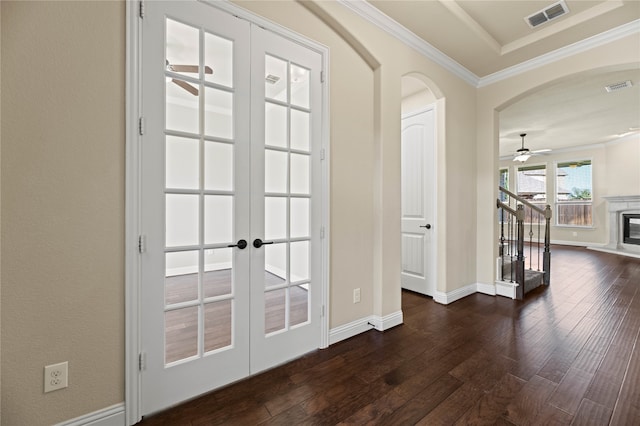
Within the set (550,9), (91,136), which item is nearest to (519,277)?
(550,9)

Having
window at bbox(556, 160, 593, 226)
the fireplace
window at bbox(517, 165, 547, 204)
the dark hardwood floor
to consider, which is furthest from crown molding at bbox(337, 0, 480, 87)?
window at bbox(517, 165, 547, 204)

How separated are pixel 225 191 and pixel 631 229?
34.3 ft

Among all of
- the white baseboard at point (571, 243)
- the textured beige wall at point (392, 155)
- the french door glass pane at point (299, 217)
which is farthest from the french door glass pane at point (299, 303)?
the white baseboard at point (571, 243)

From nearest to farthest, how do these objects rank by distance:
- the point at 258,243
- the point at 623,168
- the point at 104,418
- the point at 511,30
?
the point at 104,418
the point at 258,243
the point at 511,30
the point at 623,168

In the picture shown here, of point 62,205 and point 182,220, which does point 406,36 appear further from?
point 62,205

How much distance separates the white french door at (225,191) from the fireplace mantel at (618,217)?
928cm

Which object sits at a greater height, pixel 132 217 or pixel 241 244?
pixel 132 217

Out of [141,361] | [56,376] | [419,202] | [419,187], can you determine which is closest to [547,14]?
[419,187]

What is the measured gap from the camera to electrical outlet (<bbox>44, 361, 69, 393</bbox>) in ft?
4.34

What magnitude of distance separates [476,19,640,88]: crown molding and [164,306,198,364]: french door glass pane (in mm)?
4406

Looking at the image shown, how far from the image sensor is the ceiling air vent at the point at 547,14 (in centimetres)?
252

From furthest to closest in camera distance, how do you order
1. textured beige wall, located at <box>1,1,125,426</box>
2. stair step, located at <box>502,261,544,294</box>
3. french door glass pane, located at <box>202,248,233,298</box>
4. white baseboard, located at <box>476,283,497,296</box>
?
stair step, located at <box>502,261,544,294</box> → white baseboard, located at <box>476,283,497,296</box> → french door glass pane, located at <box>202,248,233,298</box> → textured beige wall, located at <box>1,1,125,426</box>

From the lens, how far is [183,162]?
1.71m

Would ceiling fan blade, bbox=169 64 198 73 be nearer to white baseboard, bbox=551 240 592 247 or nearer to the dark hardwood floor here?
the dark hardwood floor
